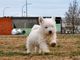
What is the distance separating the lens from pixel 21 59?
34.9 feet

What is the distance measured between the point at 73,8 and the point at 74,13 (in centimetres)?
232

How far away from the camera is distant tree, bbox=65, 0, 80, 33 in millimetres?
64906

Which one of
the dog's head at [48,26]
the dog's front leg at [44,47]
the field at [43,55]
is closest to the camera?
the field at [43,55]

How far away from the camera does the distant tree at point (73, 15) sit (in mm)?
64906

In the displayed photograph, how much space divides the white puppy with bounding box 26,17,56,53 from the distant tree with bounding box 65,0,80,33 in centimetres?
5175

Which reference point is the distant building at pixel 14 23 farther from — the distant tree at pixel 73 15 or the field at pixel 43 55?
the field at pixel 43 55

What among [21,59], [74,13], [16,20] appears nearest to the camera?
[21,59]

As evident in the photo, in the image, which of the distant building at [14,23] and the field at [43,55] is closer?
the field at [43,55]

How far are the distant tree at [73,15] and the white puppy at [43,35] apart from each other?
51751 mm

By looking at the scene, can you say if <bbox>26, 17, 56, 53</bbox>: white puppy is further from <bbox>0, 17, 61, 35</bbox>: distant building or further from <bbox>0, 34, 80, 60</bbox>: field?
<bbox>0, 17, 61, 35</bbox>: distant building

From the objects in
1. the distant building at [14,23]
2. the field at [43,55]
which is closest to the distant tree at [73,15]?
the distant building at [14,23]

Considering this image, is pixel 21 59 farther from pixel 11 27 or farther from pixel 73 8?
pixel 73 8

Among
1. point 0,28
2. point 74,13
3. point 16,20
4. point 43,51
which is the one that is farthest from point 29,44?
point 74,13

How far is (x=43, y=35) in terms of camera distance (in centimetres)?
1200
